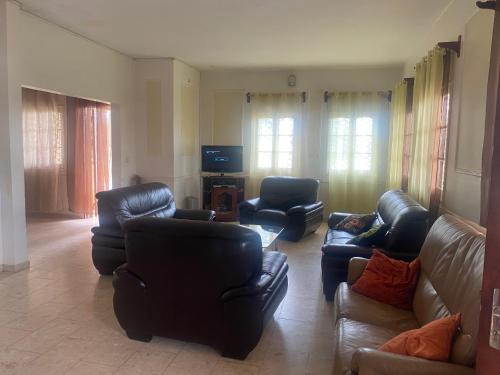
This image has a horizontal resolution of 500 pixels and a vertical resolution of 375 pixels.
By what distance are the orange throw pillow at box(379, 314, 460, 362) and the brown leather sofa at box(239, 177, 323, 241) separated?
3710 mm

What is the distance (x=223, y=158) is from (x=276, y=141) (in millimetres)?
1006

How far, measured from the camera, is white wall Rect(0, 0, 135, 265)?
12.6 feet

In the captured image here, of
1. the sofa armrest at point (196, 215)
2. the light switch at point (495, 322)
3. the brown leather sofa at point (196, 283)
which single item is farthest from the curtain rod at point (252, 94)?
the light switch at point (495, 322)

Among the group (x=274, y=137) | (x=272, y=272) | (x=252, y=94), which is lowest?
(x=272, y=272)

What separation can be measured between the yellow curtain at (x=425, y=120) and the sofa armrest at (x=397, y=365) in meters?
2.58

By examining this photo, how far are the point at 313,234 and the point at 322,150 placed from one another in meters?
1.74

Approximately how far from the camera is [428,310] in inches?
81.2

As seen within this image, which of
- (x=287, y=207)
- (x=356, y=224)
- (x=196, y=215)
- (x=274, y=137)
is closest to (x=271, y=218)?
(x=287, y=207)

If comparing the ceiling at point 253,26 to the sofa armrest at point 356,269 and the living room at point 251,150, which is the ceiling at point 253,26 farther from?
the sofa armrest at point 356,269

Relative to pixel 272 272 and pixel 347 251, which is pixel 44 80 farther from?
pixel 347 251

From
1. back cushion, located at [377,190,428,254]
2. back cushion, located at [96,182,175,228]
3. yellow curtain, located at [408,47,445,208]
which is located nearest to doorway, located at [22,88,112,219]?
back cushion, located at [96,182,175,228]

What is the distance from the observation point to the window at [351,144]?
21.8 ft

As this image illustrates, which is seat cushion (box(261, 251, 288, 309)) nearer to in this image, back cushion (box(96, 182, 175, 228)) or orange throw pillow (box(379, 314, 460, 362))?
orange throw pillow (box(379, 314, 460, 362))

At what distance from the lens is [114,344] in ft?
8.45
